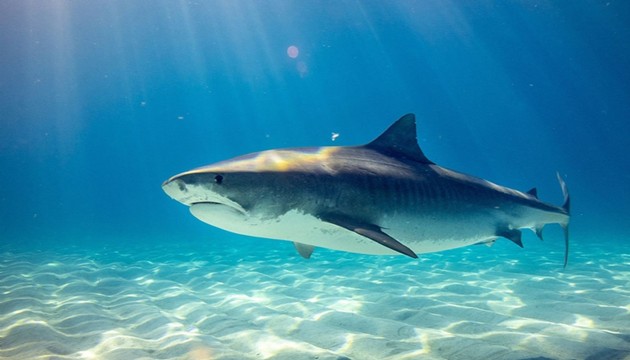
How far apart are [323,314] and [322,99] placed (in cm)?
6596

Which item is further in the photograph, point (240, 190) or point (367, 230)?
point (367, 230)

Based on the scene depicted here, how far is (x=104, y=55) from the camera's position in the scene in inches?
1764

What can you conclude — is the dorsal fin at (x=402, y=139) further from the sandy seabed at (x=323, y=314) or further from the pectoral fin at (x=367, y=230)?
the sandy seabed at (x=323, y=314)

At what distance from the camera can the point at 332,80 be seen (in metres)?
59.8

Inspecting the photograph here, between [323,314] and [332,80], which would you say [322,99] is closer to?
[332,80]

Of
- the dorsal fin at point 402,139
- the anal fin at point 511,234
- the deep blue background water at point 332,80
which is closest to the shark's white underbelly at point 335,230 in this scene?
the anal fin at point 511,234

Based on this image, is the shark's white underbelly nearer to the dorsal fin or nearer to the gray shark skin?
the gray shark skin

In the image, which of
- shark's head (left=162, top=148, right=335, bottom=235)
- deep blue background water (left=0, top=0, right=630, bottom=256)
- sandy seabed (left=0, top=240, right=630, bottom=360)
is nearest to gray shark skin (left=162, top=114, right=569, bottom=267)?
shark's head (left=162, top=148, right=335, bottom=235)

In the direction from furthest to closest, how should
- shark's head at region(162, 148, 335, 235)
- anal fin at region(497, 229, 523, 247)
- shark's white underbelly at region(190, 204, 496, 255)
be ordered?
1. anal fin at region(497, 229, 523, 247)
2. shark's white underbelly at region(190, 204, 496, 255)
3. shark's head at region(162, 148, 335, 235)

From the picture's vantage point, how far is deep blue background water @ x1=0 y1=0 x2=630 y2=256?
118ft

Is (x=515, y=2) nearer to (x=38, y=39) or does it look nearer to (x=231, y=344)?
(x=231, y=344)

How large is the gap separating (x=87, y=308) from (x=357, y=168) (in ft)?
16.4

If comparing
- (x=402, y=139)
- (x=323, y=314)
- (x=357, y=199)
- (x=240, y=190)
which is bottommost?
(x=323, y=314)

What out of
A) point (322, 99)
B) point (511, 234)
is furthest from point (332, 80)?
point (511, 234)
